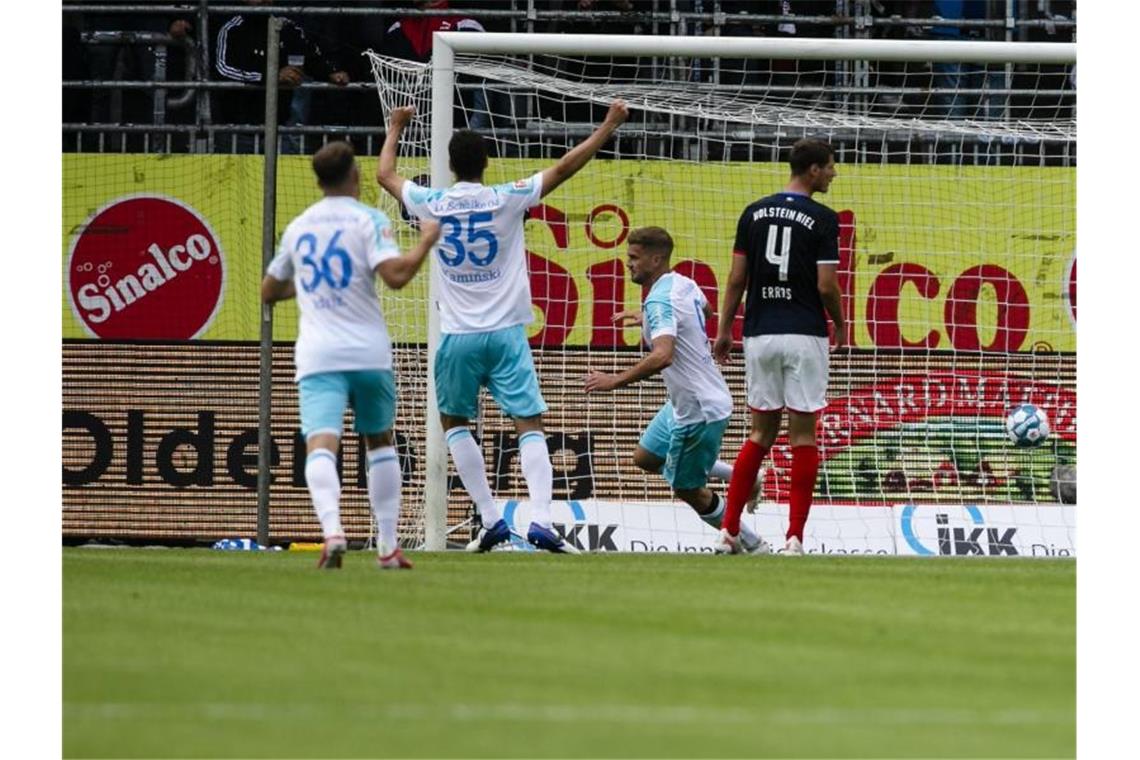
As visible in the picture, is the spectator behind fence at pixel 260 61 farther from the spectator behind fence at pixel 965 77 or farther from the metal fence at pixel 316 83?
the spectator behind fence at pixel 965 77

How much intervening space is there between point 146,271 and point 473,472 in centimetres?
Result: 662

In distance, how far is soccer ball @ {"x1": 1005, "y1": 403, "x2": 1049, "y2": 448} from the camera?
17.1m

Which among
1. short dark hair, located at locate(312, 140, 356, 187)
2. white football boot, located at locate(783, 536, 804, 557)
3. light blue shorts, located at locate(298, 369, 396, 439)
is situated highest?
short dark hair, located at locate(312, 140, 356, 187)

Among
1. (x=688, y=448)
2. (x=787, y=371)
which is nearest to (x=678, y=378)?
(x=688, y=448)

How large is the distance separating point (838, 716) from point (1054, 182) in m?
11.9

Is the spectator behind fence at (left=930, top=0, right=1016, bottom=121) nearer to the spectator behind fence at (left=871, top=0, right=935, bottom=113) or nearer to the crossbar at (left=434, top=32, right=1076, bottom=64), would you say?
the spectator behind fence at (left=871, top=0, right=935, bottom=113)

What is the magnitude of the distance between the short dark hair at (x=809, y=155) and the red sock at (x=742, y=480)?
5.50 feet

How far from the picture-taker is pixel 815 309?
1247 centimetres

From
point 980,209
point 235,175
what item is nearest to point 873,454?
point 980,209

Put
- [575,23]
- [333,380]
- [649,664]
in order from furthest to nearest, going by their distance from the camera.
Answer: [575,23]
[333,380]
[649,664]

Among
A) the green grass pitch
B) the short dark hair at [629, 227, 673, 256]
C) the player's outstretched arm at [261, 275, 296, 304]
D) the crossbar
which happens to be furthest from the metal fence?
the green grass pitch

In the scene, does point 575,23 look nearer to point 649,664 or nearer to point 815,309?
point 815,309

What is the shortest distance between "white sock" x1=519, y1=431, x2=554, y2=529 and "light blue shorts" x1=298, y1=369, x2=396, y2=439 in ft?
5.40

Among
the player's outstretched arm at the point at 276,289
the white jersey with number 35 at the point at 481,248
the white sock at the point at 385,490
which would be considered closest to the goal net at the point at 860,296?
the white jersey with number 35 at the point at 481,248
